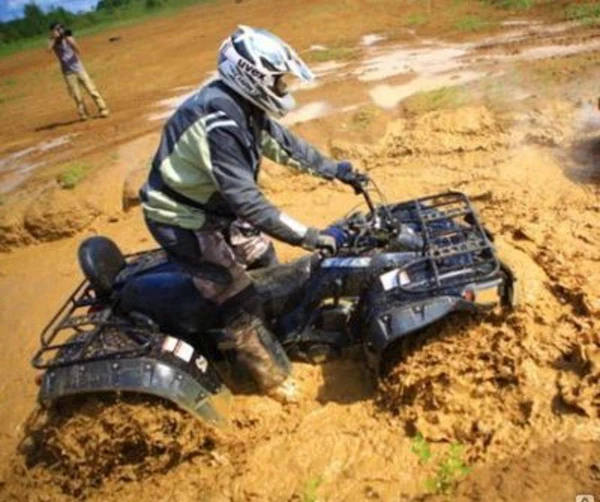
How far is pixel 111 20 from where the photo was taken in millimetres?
33344

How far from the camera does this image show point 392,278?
3619mm

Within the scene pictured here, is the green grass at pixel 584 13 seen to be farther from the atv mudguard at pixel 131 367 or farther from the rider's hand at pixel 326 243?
the atv mudguard at pixel 131 367

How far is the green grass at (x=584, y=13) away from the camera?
39.7ft

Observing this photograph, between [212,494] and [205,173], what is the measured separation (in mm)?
1861

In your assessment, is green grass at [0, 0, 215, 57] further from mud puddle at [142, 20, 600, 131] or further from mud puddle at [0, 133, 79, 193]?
mud puddle at [142, 20, 600, 131]

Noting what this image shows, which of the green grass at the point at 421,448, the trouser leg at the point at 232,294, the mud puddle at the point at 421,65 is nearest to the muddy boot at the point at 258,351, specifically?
the trouser leg at the point at 232,294

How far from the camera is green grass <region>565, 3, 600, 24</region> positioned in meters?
12.1

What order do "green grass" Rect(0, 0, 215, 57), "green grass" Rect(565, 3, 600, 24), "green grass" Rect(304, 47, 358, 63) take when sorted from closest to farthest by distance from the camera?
"green grass" Rect(565, 3, 600, 24)
"green grass" Rect(304, 47, 358, 63)
"green grass" Rect(0, 0, 215, 57)

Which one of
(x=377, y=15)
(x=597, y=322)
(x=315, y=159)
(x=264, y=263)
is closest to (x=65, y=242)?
(x=264, y=263)

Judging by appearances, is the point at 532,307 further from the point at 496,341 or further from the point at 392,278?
the point at 392,278

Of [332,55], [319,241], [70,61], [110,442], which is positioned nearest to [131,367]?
[110,442]

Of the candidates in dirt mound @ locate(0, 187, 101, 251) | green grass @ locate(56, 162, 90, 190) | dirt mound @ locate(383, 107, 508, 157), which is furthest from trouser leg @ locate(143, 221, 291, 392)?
green grass @ locate(56, 162, 90, 190)

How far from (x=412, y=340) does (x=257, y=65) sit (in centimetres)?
174

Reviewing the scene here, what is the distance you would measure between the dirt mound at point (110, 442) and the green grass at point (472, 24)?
12114 millimetres
